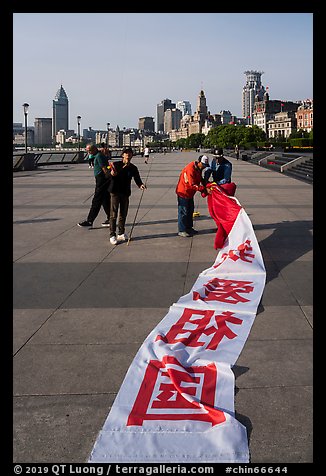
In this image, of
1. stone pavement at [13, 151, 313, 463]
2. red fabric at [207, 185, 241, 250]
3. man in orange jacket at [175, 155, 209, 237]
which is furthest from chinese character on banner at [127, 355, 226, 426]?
man in orange jacket at [175, 155, 209, 237]

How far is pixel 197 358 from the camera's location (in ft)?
13.4

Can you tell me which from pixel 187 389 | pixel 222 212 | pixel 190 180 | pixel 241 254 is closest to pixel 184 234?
pixel 190 180

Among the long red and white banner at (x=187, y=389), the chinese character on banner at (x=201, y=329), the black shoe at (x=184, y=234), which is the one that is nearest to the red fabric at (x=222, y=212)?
the black shoe at (x=184, y=234)

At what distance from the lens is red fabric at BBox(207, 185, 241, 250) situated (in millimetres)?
8406

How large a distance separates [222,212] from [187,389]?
17.8ft

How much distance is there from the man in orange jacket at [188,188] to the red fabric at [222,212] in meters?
0.41

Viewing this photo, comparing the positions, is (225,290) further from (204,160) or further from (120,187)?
(204,160)

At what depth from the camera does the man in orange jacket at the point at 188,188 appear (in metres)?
9.18

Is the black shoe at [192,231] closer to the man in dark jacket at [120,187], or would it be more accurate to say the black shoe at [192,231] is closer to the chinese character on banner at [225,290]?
the man in dark jacket at [120,187]

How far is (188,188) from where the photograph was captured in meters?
9.31

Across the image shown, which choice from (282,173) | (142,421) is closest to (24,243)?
(142,421)

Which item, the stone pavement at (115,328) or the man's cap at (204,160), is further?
the man's cap at (204,160)

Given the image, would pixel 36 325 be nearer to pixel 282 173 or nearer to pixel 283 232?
pixel 283 232

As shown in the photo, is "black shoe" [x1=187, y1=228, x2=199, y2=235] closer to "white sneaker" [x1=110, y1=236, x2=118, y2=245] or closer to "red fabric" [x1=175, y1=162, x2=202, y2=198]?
"red fabric" [x1=175, y1=162, x2=202, y2=198]
